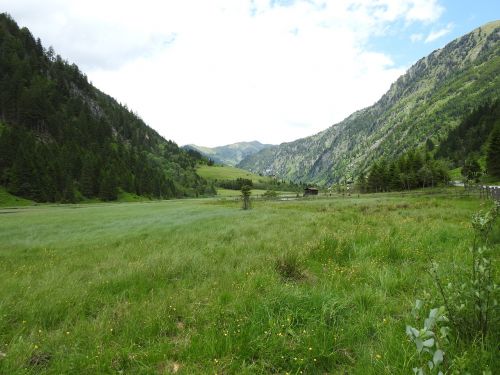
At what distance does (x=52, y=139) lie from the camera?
12656 cm

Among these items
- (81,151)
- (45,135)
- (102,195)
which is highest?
(45,135)

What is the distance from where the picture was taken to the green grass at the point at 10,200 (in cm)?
7475

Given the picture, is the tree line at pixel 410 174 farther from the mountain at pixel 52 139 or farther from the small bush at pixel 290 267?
the small bush at pixel 290 267

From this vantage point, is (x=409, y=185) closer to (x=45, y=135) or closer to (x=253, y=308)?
(x=253, y=308)

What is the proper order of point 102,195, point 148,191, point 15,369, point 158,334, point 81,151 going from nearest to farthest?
point 15,369
point 158,334
point 102,195
point 81,151
point 148,191

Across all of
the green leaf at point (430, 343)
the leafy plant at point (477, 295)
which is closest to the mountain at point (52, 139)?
the leafy plant at point (477, 295)

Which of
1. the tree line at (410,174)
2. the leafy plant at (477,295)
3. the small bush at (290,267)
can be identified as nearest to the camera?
the leafy plant at (477,295)

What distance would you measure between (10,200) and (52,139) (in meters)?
59.9

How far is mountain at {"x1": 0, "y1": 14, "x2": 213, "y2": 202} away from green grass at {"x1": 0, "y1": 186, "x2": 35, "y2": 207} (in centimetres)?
317

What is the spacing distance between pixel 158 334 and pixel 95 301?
2.50 meters

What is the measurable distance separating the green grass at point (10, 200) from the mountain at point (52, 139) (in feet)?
10.4

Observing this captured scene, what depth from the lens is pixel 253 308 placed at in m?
5.58

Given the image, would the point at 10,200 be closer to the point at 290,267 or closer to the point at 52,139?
the point at 52,139

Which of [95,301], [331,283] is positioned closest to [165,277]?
[95,301]
